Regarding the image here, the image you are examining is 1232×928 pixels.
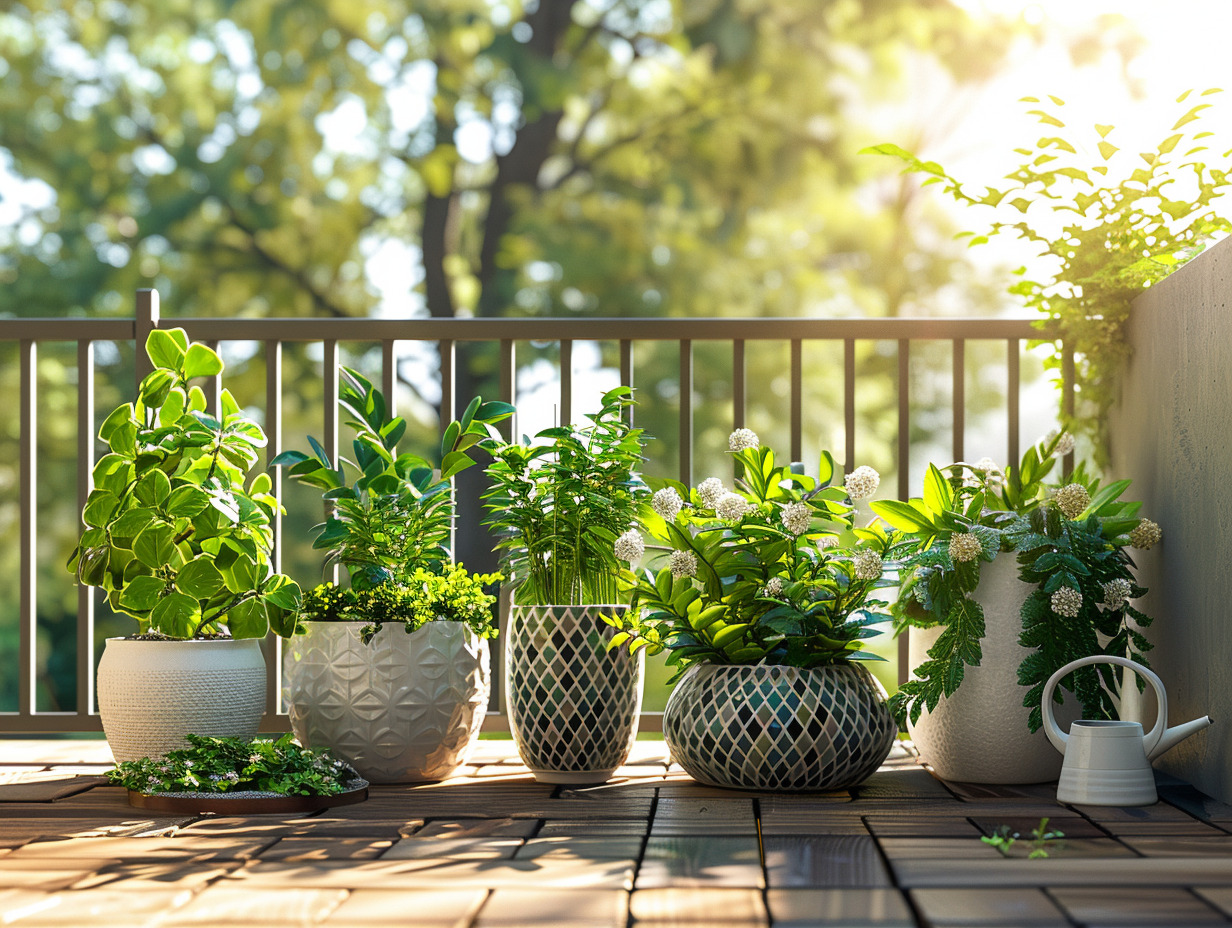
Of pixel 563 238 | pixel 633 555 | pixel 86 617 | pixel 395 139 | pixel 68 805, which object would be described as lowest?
pixel 68 805

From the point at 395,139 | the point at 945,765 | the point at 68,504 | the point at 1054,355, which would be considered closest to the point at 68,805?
the point at 945,765

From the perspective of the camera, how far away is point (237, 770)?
167 centimetres

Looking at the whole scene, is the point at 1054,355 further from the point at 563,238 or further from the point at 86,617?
the point at 563,238

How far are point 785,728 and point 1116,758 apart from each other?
476mm

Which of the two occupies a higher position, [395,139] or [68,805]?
[395,139]

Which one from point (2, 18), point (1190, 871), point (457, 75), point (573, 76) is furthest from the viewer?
point (2, 18)

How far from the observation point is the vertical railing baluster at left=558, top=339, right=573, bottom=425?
2.24 m

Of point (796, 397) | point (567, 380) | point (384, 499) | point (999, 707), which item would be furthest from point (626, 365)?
point (999, 707)

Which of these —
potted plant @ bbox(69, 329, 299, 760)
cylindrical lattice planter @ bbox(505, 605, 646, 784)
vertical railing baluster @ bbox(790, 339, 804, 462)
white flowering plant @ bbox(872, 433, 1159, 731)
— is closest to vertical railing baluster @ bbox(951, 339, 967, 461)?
vertical railing baluster @ bbox(790, 339, 804, 462)

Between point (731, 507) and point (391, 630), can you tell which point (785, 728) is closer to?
point (731, 507)

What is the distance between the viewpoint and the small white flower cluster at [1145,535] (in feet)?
5.97

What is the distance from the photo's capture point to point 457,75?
767cm

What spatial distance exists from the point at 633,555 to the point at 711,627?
0.58ft

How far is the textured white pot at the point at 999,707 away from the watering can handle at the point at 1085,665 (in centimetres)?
6
